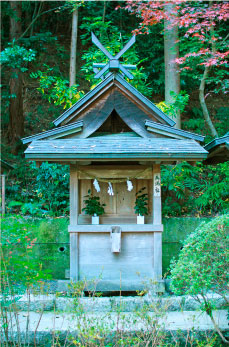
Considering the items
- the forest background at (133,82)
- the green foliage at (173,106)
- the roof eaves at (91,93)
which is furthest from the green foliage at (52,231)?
the green foliage at (173,106)

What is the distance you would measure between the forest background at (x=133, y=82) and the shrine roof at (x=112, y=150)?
3773 mm

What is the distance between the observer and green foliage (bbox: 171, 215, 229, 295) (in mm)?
4297

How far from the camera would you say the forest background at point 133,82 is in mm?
9922

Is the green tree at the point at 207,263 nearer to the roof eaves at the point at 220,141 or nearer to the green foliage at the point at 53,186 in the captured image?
the roof eaves at the point at 220,141

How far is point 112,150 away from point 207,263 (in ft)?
7.76

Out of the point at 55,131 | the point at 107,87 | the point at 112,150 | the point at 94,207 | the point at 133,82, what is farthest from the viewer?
the point at 133,82

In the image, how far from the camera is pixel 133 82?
411 inches

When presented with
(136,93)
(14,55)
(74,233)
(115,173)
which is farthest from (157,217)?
(14,55)

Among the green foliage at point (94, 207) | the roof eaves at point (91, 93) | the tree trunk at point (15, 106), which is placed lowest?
the green foliage at point (94, 207)

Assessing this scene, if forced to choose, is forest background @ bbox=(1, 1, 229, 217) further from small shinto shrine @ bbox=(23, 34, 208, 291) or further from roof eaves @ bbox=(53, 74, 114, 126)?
roof eaves @ bbox=(53, 74, 114, 126)

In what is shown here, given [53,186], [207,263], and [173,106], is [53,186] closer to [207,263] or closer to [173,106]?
[173,106]

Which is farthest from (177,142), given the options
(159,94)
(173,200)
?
(159,94)

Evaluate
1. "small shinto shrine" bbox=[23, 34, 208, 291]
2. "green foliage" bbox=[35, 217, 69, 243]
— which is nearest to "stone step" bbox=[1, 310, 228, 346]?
"small shinto shrine" bbox=[23, 34, 208, 291]

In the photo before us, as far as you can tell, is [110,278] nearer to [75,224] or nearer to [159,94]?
[75,224]
